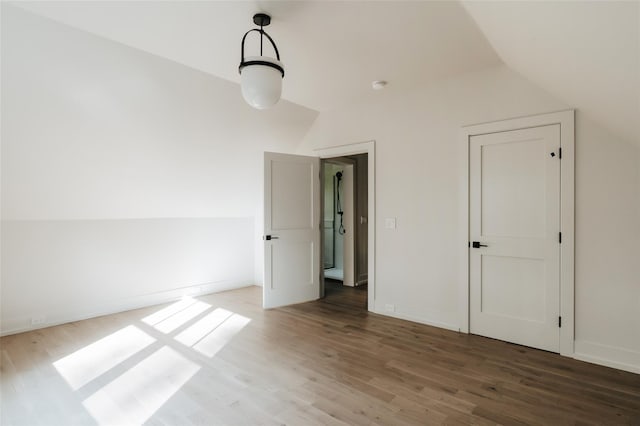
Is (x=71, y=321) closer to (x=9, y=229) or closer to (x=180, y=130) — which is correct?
(x=9, y=229)

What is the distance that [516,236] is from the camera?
3201 millimetres

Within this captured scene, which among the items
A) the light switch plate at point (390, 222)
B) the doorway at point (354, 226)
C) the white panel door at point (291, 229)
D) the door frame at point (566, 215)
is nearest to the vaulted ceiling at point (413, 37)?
the door frame at point (566, 215)

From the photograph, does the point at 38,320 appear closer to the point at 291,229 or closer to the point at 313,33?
the point at 291,229

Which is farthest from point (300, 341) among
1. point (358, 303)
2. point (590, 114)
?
point (590, 114)

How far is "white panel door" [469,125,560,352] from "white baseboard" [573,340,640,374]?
0.59 ft

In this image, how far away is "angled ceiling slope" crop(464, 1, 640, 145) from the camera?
1.42 meters

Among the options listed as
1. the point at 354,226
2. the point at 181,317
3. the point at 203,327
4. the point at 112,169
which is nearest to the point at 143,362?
the point at 203,327

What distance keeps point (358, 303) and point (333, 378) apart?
2.15 metres

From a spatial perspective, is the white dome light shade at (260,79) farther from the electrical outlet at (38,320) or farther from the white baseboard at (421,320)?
the electrical outlet at (38,320)

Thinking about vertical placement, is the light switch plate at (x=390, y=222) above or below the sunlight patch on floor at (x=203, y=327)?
above

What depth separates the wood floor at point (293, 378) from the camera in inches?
82.8

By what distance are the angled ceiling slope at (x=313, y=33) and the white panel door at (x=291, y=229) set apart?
136 centimetres

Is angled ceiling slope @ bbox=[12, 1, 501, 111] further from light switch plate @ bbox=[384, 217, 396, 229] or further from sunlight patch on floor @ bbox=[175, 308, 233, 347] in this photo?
sunlight patch on floor @ bbox=[175, 308, 233, 347]

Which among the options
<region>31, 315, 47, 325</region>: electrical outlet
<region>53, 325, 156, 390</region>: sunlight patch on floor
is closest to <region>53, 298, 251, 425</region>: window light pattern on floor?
<region>53, 325, 156, 390</region>: sunlight patch on floor
